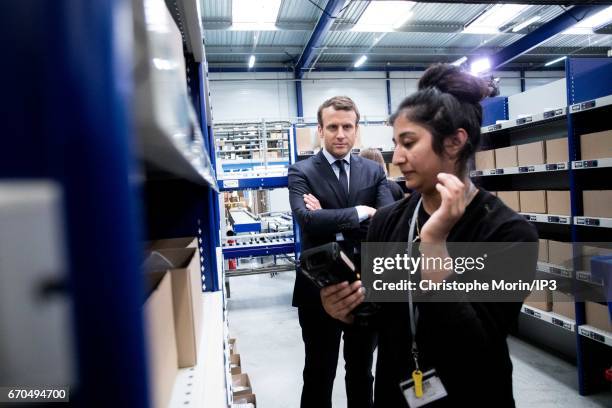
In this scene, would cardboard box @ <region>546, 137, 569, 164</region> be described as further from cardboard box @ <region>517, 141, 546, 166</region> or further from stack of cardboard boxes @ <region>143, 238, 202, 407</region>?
stack of cardboard boxes @ <region>143, 238, 202, 407</region>

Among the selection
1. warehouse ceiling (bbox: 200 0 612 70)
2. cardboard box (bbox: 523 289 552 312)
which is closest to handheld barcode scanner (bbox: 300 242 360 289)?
cardboard box (bbox: 523 289 552 312)

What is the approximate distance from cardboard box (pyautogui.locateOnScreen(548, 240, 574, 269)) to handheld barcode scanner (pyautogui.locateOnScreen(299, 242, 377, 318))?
258 cm

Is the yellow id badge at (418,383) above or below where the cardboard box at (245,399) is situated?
above

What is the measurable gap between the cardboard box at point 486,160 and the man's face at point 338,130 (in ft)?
6.92

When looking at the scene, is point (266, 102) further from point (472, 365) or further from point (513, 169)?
point (472, 365)

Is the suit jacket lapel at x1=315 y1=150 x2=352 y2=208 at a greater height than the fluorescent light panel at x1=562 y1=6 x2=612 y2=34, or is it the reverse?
the fluorescent light panel at x1=562 y1=6 x2=612 y2=34

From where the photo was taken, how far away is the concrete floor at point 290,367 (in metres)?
2.70

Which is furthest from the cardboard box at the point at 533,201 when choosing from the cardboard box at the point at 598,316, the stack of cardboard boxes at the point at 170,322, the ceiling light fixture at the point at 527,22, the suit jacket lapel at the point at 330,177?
the ceiling light fixture at the point at 527,22

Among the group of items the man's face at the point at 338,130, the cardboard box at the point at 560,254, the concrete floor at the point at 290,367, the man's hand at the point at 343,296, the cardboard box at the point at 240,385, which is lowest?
the concrete floor at the point at 290,367

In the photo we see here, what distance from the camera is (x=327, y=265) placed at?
3.38ft

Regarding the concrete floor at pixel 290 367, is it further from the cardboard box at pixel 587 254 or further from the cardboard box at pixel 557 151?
the cardboard box at pixel 557 151

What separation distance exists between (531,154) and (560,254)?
837 mm

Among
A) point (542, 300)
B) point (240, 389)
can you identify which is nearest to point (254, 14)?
point (542, 300)

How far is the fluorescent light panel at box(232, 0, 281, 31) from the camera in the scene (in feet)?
21.4
